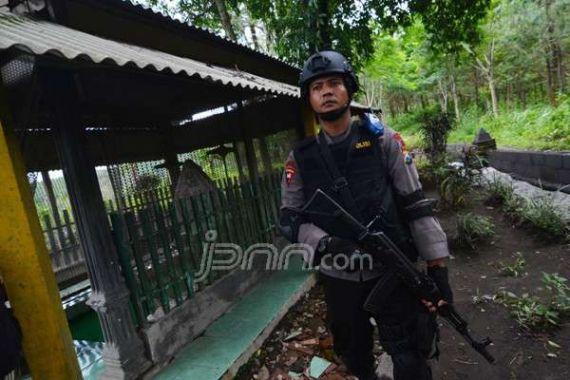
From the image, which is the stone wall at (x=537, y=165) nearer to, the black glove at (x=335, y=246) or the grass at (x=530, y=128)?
the grass at (x=530, y=128)

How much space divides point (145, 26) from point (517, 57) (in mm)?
22625

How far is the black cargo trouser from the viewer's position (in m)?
2.15

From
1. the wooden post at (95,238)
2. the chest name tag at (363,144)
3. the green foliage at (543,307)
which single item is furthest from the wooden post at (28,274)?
the green foliage at (543,307)

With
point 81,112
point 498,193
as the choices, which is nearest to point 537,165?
point 498,193

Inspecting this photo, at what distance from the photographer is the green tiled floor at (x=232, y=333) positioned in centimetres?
313

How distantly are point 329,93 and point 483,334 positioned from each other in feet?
9.37

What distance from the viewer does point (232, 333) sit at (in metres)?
3.65

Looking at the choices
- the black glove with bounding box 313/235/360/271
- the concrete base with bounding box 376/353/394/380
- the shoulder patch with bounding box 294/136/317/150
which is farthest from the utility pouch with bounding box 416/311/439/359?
the shoulder patch with bounding box 294/136/317/150

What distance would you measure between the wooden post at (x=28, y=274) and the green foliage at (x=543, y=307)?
12.4 feet

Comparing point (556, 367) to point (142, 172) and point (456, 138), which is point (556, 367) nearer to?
point (142, 172)

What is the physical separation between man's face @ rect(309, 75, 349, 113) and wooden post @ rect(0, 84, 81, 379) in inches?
66.7

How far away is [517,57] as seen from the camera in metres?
20.7

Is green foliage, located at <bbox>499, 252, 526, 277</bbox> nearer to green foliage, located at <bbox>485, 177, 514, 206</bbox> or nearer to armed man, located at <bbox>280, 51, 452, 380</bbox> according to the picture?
green foliage, located at <bbox>485, 177, 514, 206</bbox>

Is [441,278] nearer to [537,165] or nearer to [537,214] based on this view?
[537,214]
